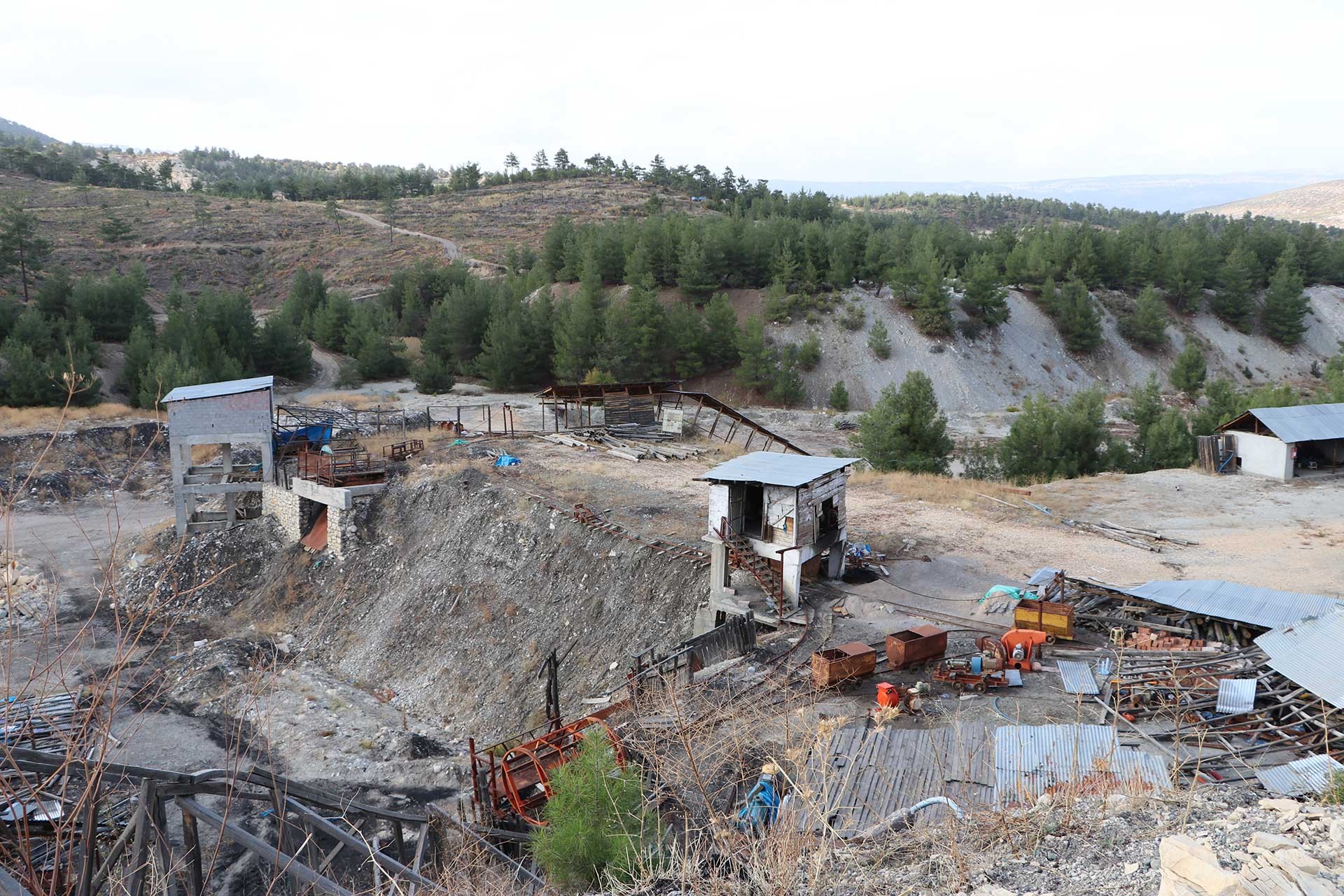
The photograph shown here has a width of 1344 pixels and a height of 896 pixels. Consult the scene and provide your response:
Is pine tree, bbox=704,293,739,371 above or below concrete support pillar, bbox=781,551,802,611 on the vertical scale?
above

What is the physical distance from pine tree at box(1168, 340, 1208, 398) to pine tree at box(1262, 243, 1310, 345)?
721 inches

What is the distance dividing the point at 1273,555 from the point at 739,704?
15352mm

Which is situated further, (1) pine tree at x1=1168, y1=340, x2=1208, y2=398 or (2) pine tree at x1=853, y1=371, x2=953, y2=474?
(1) pine tree at x1=1168, y1=340, x2=1208, y2=398

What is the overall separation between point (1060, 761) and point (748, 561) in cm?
767

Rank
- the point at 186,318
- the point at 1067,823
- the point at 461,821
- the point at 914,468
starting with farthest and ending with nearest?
the point at 186,318 < the point at 914,468 < the point at 461,821 < the point at 1067,823

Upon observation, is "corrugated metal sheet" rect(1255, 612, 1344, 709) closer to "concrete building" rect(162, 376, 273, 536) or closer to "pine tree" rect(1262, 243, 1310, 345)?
"concrete building" rect(162, 376, 273, 536)

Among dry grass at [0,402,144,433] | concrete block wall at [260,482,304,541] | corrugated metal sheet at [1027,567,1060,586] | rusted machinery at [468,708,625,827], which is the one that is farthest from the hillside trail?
corrugated metal sheet at [1027,567,1060,586]

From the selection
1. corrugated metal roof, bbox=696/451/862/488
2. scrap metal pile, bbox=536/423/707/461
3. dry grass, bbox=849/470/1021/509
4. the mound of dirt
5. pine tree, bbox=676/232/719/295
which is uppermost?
pine tree, bbox=676/232/719/295

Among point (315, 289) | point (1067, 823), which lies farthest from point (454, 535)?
point (315, 289)

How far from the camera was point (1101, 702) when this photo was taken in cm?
1209

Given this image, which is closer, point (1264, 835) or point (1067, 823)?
→ point (1264, 835)

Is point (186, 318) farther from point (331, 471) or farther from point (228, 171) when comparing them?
point (228, 171)

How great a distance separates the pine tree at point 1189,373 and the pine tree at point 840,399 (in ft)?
57.9

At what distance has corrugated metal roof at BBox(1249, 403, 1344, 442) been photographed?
86.6 ft
